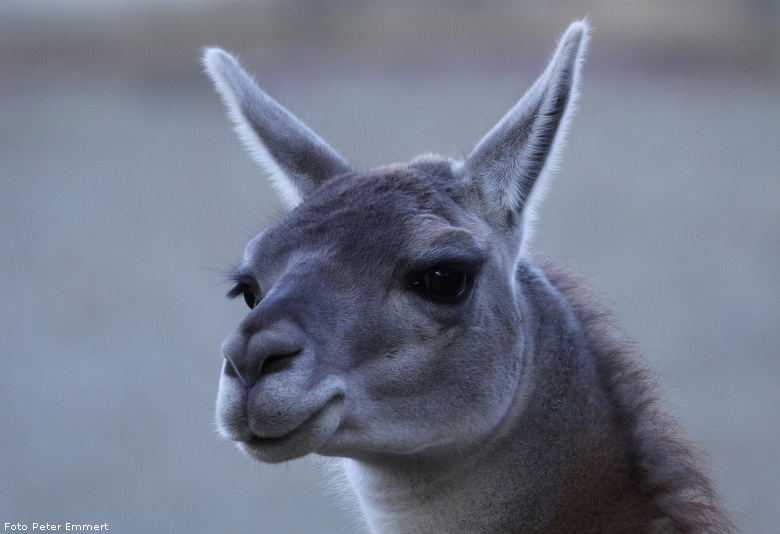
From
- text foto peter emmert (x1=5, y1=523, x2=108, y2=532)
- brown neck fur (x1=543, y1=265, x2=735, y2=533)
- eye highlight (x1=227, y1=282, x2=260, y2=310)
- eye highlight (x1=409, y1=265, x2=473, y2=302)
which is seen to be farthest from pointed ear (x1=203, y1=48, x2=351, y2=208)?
text foto peter emmert (x1=5, y1=523, x2=108, y2=532)

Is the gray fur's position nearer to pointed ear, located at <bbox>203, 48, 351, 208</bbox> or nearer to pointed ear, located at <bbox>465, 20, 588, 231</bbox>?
pointed ear, located at <bbox>465, 20, 588, 231</bbox>

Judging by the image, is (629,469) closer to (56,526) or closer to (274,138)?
(274,138)

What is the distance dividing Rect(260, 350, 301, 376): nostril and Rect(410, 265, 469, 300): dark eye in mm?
566

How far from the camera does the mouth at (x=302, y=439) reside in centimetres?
307

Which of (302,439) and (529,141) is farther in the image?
(529,141)

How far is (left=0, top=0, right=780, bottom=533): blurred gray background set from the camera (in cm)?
1093

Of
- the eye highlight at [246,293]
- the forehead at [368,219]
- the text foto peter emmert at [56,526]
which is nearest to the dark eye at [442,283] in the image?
the forehead at [368,219]

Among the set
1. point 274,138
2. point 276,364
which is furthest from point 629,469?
point 274,138

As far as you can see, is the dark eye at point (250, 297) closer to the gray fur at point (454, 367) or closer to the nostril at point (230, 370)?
the gray fur at point (454, 367)

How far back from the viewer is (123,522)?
962cm

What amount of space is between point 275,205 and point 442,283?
6.92 ft

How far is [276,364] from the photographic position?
3002 mm

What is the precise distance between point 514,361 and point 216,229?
16301 millimetres

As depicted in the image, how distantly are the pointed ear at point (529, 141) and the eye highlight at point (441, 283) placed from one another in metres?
0.47
